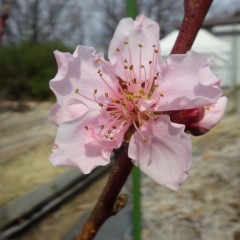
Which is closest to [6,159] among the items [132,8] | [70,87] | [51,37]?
[132,8]

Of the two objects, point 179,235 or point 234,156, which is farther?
point 234,156

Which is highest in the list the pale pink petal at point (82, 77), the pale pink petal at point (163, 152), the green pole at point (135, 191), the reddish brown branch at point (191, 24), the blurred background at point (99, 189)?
the reddish brown branch at point (191, 24)

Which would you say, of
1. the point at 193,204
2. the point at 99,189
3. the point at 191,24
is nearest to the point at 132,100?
the point at 191,24

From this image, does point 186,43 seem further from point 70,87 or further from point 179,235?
point 179,235

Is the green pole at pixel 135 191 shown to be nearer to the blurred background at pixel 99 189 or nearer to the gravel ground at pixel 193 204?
the blurred background at pixel 99 189

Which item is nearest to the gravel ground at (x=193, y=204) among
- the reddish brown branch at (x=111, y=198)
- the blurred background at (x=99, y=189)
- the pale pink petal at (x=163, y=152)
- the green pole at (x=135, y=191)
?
the blurred background at (x=99, y=189)

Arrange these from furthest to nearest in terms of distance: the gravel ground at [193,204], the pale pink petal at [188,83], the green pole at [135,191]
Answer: the gravel ground at [193,204] → the green pole at [135,191] → the pale pink petal at [188,83]

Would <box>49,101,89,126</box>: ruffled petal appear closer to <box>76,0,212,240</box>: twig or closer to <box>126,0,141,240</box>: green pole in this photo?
<box>76,0,212,240</box>: twig
